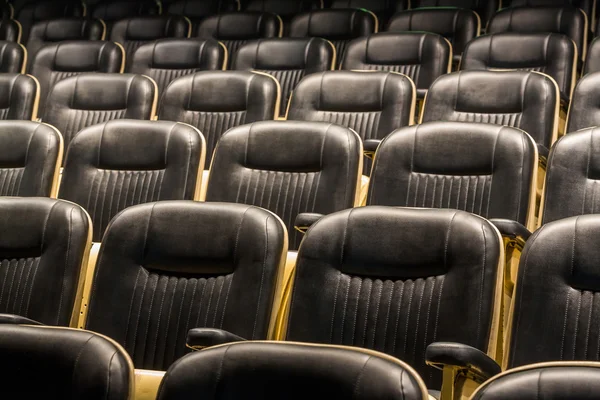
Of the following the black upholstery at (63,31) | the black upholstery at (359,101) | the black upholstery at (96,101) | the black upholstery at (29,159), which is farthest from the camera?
the black upholstery at (63,31)

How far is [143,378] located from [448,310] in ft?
0.82

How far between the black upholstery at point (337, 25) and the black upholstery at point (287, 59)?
0.18 m

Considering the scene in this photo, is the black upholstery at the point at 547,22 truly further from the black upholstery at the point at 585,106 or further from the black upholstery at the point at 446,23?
the black upholstery at the point at 585,106

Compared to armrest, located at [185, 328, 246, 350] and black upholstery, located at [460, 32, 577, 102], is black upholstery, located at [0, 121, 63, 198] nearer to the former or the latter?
armrest, located at [185, 328, 246, 350]

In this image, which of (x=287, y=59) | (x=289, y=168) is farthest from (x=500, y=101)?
(x=287, y=59)

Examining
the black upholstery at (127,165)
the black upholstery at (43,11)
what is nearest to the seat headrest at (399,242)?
the black upholstery at (127,165)

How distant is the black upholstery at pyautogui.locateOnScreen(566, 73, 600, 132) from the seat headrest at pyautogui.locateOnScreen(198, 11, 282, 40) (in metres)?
0.77

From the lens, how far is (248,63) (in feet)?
5.26

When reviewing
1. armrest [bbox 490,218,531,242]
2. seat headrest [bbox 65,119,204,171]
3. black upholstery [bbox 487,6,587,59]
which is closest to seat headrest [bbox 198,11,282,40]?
black upholstery [bbox 487,6,587,59]

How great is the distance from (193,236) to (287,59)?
81 centimetres

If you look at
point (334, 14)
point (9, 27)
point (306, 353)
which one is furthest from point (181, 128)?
point (9, 27)

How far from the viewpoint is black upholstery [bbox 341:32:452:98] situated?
4.88ft

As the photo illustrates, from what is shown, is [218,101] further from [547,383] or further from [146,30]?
[547,383]

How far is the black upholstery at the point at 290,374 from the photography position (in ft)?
1.65
